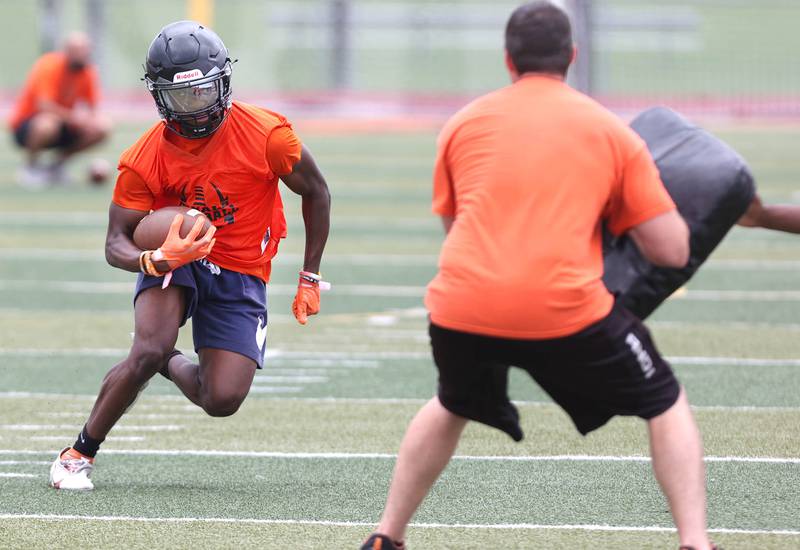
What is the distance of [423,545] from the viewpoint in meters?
5.20

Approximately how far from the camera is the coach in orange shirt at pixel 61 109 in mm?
18203

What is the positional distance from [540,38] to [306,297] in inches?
80.6

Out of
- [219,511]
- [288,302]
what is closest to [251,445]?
[219,511]

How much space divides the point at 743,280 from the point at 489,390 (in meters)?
7.77

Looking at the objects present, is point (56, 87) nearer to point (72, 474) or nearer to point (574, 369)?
point (72, 474)

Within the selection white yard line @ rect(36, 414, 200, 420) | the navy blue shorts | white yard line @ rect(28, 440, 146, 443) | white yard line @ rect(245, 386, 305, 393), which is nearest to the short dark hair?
the navy blue shorts

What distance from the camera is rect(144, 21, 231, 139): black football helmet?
5.84 meters

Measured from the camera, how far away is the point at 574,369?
4477mm

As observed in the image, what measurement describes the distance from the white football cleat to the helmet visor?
4.73 feet

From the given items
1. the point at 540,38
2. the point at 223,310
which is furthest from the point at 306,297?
the point at 540,38

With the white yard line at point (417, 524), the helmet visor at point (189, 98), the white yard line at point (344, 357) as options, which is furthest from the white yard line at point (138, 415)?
the helmet visor at point (189, 98)

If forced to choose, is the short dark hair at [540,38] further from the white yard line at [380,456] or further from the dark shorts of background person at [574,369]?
the white yard line at [380,456]

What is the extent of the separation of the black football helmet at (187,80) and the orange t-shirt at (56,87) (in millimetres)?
12932

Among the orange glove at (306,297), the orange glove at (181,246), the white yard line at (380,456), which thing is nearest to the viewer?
the orange glove at (181,246)
